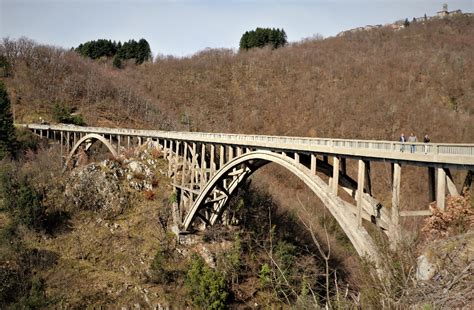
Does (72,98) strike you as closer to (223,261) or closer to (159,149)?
(159,149)

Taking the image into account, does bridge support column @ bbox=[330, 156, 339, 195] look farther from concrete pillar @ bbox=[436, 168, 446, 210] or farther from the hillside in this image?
the hillside

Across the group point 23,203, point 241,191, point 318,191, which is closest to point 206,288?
point 241,191

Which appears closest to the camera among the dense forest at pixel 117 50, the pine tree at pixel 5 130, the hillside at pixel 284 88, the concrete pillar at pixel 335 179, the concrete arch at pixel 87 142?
the concrete pillar at pixel 335 179

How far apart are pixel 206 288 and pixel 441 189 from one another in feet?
56.2

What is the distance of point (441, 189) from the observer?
9.18 m

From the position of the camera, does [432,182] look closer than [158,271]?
Yes

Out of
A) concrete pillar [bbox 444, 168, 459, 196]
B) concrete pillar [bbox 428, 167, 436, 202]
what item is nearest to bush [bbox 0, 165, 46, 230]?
concrete pillar [bbox 428, 167, 436, 202]

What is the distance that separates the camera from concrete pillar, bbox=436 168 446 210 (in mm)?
9000

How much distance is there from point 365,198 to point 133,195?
23918 millimetres

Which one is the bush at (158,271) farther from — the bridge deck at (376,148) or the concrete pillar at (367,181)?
the concrete pillar at (367,181)

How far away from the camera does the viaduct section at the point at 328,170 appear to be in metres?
9.73

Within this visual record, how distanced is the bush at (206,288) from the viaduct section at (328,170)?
15.8 ft

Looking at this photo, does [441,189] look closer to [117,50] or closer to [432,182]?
[432,182]


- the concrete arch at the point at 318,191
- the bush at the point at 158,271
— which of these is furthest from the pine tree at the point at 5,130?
the concrete arch at the point at 318,191
